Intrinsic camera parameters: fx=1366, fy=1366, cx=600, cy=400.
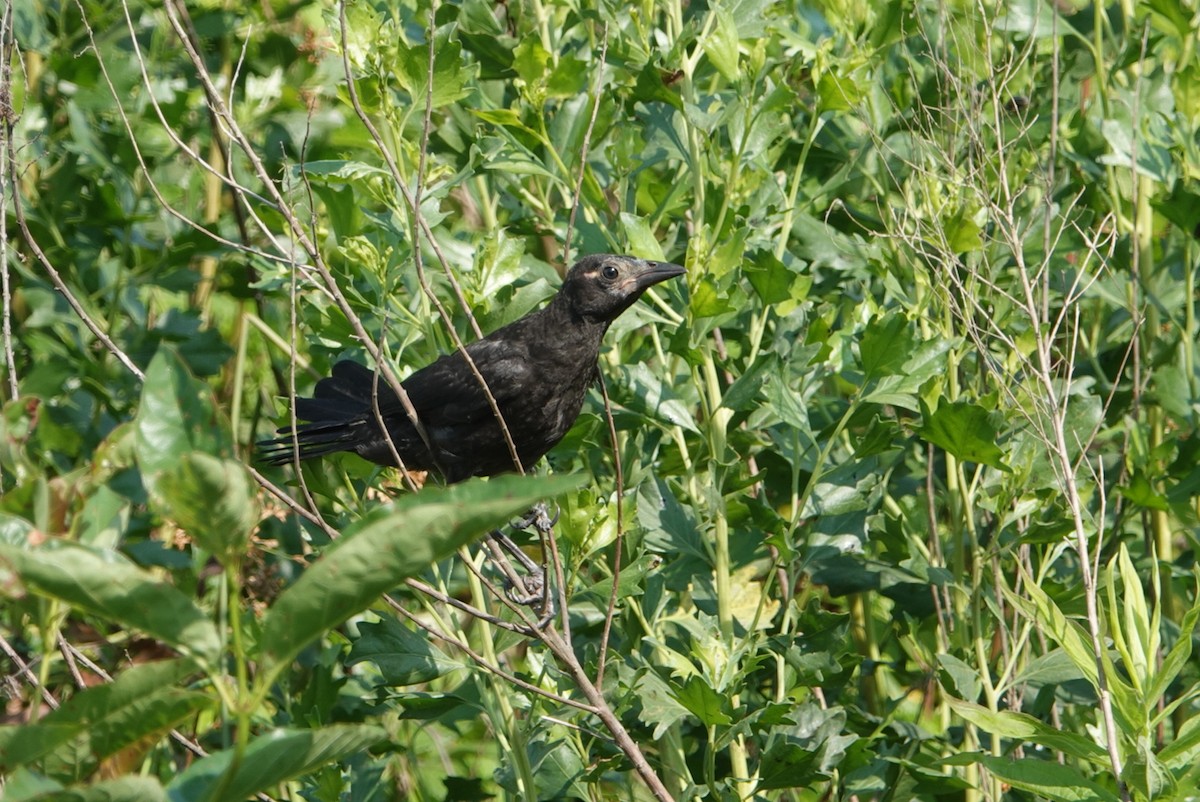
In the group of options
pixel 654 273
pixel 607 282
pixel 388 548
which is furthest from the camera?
pixel 607 282

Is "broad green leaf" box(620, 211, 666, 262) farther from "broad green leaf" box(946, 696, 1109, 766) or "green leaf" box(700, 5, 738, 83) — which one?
"broad green leaf" box(946, 696, 1109, 766)

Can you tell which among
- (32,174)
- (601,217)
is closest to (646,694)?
(601,217)

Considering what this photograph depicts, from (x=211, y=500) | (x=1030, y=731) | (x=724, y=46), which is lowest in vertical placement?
(x=1030, y=731)

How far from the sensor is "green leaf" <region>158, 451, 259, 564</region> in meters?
1.32

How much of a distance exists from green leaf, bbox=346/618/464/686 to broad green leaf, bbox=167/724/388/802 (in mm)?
Result: 1393

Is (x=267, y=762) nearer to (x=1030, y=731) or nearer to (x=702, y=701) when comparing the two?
(x=702, y=701)

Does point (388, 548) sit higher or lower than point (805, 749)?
higher

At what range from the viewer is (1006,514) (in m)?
3.11

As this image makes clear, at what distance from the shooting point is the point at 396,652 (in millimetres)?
2953

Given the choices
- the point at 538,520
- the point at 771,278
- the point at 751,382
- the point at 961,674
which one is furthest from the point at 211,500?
the point at 961,674

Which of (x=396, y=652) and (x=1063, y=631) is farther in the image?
(x=396, y=652)

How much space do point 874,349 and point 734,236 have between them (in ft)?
1.28

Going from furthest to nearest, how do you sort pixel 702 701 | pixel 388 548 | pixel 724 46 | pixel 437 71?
1. pixel 724 46
2. pixel 437 71
3. pixel 702 701
4. pixel 388 548

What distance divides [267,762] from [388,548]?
0.30 m
